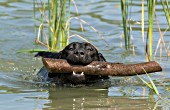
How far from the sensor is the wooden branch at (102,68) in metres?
6.39

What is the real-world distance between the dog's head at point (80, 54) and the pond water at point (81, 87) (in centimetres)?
40

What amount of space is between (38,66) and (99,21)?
3.08m

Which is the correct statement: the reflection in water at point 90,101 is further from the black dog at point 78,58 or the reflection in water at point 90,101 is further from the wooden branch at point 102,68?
the wooden branch at point 102,68

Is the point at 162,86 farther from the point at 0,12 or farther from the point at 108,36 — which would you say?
the point at 0,12

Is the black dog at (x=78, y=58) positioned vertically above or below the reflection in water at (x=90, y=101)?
above

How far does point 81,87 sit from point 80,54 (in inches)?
22.7

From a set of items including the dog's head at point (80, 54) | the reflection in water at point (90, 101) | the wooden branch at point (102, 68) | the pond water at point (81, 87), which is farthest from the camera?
the dog's head at point (80, 54)

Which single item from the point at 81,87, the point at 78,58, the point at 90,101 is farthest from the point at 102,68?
the point at 81,87

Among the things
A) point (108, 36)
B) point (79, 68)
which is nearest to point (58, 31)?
point (79, 68)

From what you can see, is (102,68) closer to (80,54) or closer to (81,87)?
(80,54)

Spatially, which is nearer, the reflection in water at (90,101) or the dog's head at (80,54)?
the reflection in water at (90,101)

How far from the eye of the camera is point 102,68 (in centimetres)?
656

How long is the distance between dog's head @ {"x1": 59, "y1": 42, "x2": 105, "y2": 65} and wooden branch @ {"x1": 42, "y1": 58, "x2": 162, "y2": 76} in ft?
0.20

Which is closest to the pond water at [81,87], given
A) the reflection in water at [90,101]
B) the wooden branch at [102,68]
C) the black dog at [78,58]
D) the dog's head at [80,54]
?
the reflection in water at [90,101]
